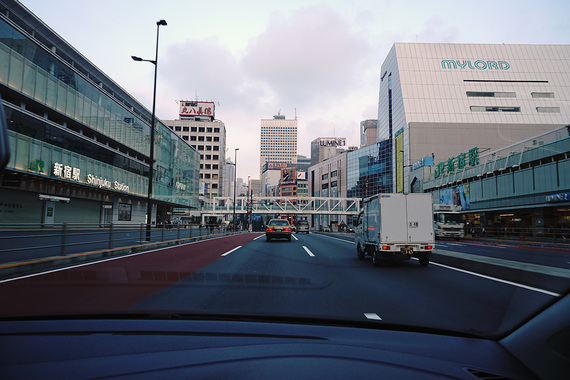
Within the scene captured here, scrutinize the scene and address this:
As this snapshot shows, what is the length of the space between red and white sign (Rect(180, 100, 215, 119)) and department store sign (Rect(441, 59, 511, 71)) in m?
73.3

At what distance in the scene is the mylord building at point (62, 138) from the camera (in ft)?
83.1

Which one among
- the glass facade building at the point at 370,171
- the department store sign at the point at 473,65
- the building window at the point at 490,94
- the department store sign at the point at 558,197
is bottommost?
the department store sign at the point at 558,197

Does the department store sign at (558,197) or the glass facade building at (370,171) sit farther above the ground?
the glass facade building at (370,171)

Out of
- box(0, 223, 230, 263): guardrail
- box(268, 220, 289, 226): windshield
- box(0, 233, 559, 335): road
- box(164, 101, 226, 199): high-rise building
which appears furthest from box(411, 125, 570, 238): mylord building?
box(164, 101, 226, 199): high-rise building

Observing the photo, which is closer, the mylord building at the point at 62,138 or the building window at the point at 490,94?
the mylord building at the point at 62,138

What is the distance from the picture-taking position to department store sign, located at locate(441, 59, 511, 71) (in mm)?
75812

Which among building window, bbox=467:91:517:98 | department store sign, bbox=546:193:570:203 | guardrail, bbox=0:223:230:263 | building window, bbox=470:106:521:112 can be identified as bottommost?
guardrail, bbox=0:223:230:263

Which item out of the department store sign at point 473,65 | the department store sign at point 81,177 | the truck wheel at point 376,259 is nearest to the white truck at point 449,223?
the truck wheel at point 376,259

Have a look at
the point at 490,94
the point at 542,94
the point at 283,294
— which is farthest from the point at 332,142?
the point at 283,294

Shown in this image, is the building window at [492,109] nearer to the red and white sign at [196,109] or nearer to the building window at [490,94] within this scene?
the building window at [490,94]

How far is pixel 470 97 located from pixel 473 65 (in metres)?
8.53

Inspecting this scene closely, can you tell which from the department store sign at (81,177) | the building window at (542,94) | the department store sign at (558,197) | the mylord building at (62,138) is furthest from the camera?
the building window at (542,94)

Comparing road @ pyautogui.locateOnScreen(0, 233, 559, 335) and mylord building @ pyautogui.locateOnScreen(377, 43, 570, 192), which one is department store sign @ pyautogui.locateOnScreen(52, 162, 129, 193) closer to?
road @ pyautogui.locateOnScreen(0, 233, 559, 335)

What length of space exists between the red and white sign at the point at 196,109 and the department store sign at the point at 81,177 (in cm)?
7966
